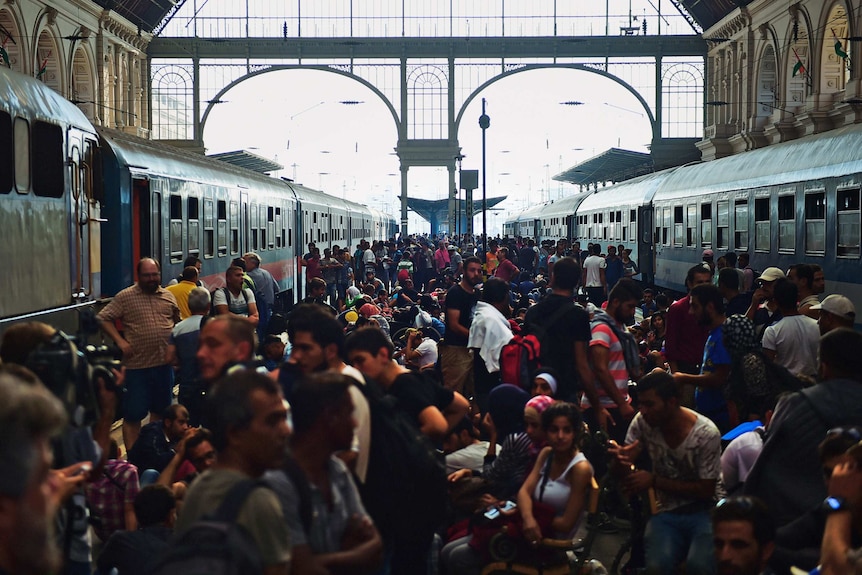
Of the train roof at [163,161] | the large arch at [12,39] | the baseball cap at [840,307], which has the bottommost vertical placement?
the baseball cap at [840,307]

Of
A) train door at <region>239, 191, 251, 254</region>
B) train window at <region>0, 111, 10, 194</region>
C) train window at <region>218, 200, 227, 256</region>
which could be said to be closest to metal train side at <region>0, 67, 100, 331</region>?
train window at <region>0, 111, 10, 194</region>

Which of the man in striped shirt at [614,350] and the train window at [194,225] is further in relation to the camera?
the train window at [194,225]

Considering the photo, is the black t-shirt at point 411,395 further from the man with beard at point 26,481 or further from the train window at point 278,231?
the train window at point 278,231

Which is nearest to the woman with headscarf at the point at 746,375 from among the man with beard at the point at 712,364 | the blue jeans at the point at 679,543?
the man with beard at the point at 712,364

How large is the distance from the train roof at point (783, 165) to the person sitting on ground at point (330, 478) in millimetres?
12154

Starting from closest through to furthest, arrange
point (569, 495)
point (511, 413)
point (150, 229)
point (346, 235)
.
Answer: point (569, 495) → point (511, 413) → point (150, 229) → point (346, 235)

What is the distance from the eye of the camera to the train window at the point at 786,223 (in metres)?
17.5

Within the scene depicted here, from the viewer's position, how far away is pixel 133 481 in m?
6.38

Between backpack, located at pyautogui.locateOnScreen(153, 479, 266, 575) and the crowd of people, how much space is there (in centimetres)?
3

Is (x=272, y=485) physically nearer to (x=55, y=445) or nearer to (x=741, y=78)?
(x=55, y=445)

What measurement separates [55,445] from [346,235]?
42029 millimetres

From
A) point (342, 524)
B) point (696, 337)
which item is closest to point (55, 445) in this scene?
point (342, 524)

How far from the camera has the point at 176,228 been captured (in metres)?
16.6

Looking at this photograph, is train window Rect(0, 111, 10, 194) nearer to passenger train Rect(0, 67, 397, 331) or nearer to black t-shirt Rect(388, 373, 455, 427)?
passenger train Rect(0, 67, 397, 331)
